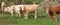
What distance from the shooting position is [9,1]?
1009 inches

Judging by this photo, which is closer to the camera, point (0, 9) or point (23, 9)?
point (23, 9)

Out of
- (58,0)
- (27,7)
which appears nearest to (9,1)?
(58,0)

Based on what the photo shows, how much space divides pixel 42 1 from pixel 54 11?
10898mm

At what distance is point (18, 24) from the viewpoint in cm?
1402

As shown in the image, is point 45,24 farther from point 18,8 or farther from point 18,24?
point 18,8

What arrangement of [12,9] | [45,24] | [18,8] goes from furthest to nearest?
[12,9] → [18,8] → [45,24]

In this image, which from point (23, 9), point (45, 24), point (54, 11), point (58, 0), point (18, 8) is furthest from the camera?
point (58, 0)

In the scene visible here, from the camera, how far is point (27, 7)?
58.8 ft

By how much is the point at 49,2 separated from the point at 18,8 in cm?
618

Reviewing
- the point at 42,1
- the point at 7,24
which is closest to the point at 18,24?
the point at 7,24

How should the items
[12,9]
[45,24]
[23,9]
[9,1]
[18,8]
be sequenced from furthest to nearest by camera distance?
[9,1], [12,9], [18,8], [23,9], [45,24]

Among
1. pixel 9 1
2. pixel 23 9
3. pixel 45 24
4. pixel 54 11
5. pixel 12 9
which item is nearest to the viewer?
pixel 45 24

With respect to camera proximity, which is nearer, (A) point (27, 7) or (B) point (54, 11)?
(B) point (54, 11)

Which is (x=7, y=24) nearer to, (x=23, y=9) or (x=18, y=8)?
(x=23, y=9)
